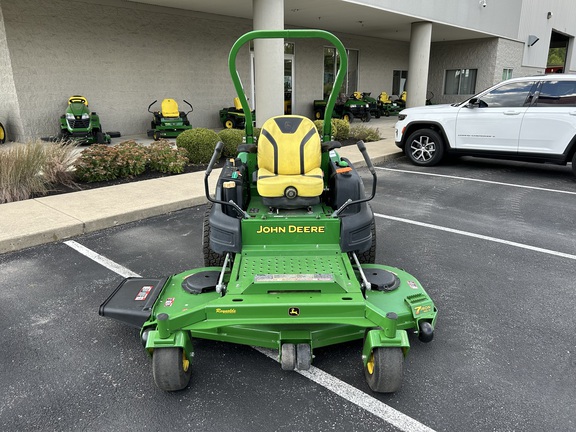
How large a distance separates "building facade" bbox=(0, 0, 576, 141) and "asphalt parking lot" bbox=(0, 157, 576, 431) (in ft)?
25.1

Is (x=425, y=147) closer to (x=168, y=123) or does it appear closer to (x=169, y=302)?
(x=168, y=123)

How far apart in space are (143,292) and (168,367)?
31.6 inches

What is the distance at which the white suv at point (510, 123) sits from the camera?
7.84 metres

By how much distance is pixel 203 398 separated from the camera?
8.54ft

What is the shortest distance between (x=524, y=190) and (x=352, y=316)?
6241 mm

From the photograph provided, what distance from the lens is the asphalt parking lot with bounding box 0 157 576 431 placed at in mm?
2463

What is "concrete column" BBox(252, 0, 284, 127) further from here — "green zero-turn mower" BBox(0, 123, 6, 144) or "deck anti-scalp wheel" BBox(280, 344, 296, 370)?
"deck anti-scalp wheel" BBox(280, 344, 296, 370)

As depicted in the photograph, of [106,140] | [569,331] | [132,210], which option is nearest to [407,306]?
[569,331]

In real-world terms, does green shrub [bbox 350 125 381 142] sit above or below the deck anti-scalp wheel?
above

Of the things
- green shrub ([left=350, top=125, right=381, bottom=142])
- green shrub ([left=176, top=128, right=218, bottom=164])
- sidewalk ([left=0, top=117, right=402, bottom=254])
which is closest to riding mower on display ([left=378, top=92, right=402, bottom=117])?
green shrub ([left=350, top=125, right=381, bottom=142])

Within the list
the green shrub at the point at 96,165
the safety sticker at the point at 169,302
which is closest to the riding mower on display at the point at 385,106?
the green shrub at the point at 96,165

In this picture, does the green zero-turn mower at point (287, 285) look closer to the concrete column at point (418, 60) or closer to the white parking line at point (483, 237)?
the white parking line at point (483, 237)

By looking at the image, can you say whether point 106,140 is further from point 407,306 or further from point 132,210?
point 407,306

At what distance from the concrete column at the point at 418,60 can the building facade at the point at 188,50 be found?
4 centimetres
